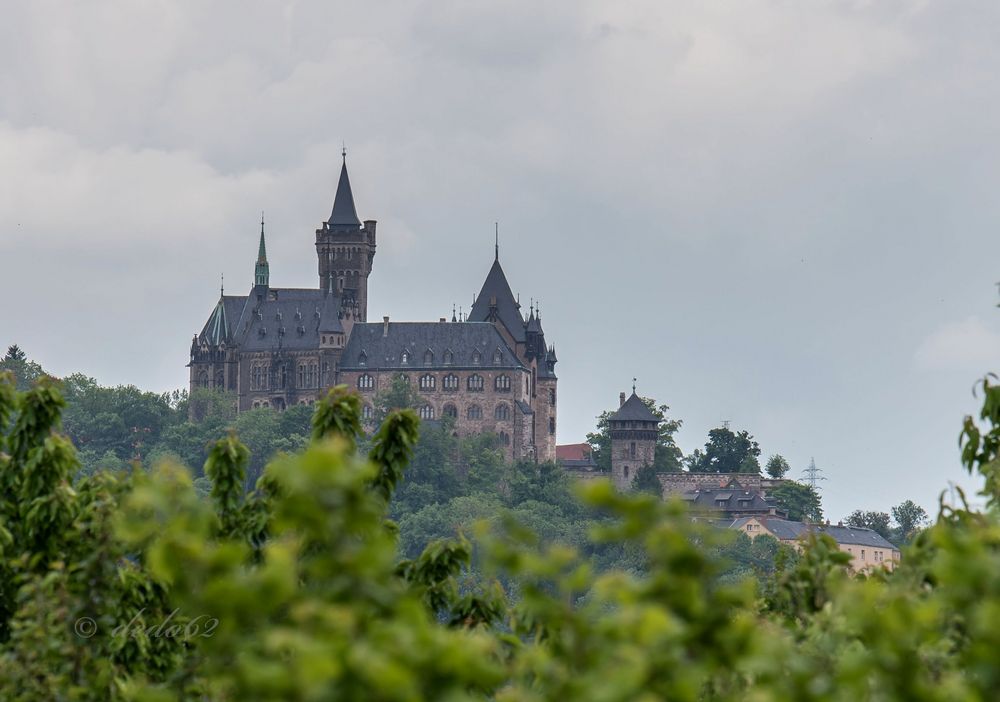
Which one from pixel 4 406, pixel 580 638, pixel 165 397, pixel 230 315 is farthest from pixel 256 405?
pixel 580 638

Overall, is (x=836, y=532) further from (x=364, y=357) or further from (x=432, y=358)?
(x=364, y=357)

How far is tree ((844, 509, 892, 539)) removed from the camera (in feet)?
636

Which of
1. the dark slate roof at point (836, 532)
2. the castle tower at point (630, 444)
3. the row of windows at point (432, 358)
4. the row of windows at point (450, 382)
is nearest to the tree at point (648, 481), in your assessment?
the castle tower at point (630, 444)

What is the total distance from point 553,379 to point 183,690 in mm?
156105

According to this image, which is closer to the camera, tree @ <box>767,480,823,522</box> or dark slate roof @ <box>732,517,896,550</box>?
dark slate roof @ <box>732,517,896,550</box>

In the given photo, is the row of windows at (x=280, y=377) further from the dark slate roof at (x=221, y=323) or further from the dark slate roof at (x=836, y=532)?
the dark slate roof at (x=836, y=532)

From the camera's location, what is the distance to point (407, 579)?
16.6 metres

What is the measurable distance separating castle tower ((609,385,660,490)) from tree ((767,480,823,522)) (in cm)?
1283

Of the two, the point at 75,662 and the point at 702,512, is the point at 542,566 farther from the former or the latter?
the point at 75,662

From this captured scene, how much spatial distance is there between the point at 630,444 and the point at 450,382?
1823 centimetres

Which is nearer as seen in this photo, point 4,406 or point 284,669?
point 284,669

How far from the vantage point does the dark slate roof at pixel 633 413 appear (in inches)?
6826

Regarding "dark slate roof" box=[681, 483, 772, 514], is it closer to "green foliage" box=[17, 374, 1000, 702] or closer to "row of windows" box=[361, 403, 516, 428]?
"row of windows" box=[361, 403, 516, 428]

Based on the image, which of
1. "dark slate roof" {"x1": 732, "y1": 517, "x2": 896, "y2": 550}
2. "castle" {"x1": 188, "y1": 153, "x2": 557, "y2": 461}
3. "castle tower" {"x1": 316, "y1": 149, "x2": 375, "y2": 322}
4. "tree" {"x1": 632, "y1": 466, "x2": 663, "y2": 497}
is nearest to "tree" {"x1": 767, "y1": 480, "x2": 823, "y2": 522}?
"dark slate roof" {"x1": 732, "y1": 517, "x2": 896, "y2": 550}
